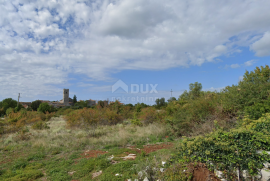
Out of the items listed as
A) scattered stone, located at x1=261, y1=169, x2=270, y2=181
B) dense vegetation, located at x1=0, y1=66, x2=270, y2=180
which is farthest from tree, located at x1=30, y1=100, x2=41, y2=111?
scattered stone, located at x1=261, y1=169, x2=270, y2=181

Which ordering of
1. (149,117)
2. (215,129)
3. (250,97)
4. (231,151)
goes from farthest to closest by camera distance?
(149,117) < (250,97) < (215,129) < (231,151)

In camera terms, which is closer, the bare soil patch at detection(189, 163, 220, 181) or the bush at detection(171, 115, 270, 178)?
the bush at detection(171, 115, 270, 178)

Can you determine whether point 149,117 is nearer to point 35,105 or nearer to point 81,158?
point 81,158

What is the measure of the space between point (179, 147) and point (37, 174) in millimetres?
4657

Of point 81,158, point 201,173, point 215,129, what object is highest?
point 215,129

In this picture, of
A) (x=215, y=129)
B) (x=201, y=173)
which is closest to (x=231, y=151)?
(x=201, y=173)

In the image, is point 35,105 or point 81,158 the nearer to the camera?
point 81,158

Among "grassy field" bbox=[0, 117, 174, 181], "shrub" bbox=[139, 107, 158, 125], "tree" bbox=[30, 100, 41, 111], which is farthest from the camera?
"tree" bbox=[30, 100, 41, 111]

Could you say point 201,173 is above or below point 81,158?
above

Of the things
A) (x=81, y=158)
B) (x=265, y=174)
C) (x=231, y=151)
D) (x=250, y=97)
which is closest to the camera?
(x=265, y=174)

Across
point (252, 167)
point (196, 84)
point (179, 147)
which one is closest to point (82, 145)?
point (179, 147)

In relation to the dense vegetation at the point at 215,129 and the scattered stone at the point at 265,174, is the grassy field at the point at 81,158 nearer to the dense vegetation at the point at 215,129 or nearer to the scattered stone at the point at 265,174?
the dense vegetation at the point at 215,129

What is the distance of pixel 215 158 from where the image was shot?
3.60 m

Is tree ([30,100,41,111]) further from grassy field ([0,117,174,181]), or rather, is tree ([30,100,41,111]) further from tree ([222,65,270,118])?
tree ([222,65,270,118])
